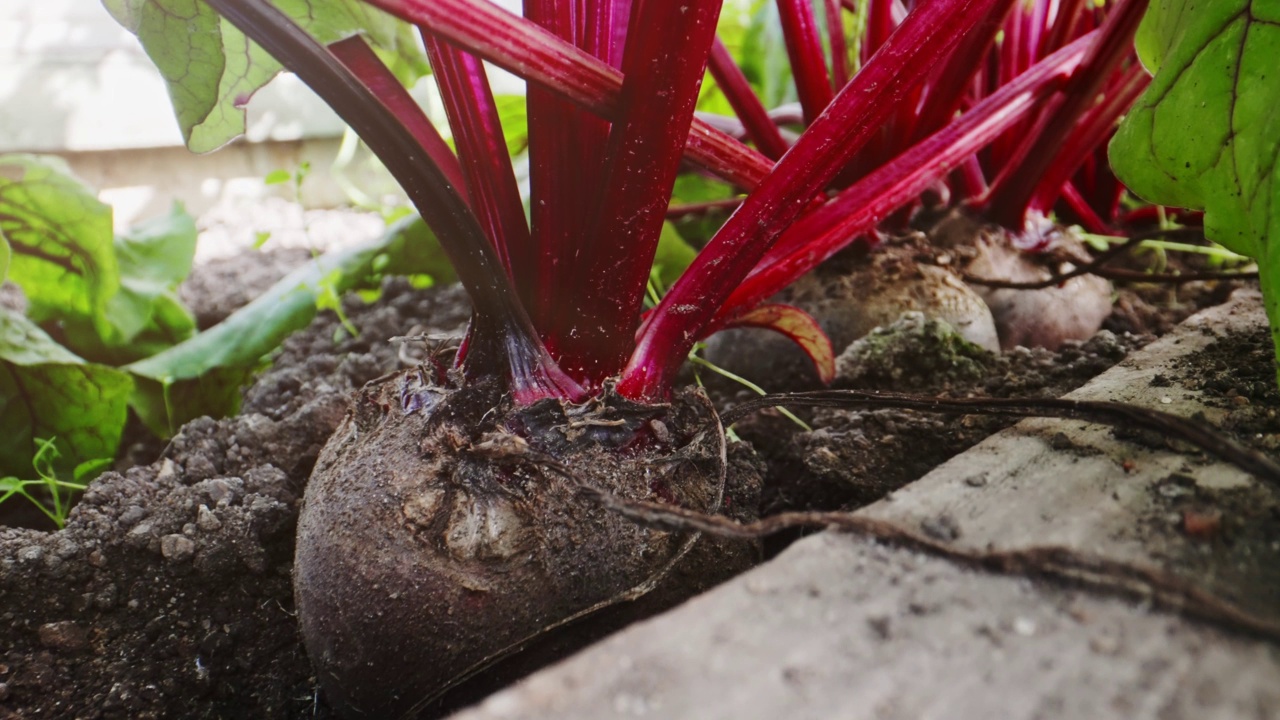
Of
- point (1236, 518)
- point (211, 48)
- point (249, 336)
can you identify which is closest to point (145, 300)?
point (249, 336)

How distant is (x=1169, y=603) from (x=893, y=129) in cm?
87

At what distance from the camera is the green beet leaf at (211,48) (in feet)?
2.52

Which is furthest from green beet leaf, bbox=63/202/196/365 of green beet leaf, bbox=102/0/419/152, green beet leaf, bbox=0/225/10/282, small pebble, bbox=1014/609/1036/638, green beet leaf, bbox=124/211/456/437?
small pebble, bbox=1014/609/1036/638

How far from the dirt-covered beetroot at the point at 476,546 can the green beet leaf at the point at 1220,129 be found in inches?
18.1

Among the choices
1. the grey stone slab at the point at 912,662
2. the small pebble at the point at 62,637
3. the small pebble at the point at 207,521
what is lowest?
the small pebble at the point at 62,637

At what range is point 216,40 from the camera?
786 millimetres

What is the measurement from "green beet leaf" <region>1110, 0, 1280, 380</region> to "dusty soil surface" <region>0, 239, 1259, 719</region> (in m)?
0.17

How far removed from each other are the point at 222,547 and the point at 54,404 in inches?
21.1

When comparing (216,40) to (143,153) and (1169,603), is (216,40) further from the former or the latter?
(143,153)

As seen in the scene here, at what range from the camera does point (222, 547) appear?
0.85 meters

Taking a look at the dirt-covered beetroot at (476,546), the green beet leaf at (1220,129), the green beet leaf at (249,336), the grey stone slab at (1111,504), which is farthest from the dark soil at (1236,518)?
the green beet leaf at (249,336)

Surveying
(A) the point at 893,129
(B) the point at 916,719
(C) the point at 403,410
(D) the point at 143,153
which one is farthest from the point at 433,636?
(D) the point at 143,153

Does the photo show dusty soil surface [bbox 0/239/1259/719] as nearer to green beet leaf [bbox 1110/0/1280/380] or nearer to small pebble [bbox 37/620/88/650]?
small pebble [bbox 37/620/88/650]

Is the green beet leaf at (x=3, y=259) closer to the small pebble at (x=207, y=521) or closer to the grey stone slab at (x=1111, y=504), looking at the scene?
the small pebble at (x=207, y=521)
